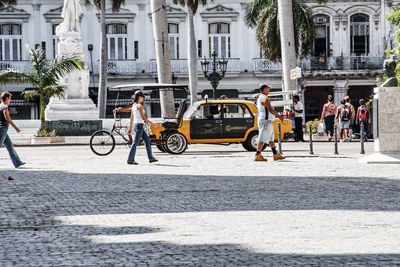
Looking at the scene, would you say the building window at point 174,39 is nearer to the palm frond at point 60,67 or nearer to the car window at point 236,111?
the palm frond at point 60,67

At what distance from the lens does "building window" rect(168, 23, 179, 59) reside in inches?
1917

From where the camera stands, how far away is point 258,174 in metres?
13.7

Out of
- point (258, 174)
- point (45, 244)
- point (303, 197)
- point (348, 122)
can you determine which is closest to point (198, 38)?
point (348, 122)

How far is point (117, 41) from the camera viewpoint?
158 ft

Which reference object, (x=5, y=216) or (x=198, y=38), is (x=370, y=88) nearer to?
(x=198, y=38)

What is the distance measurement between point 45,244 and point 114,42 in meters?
42.2

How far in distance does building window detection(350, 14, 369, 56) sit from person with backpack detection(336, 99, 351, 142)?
21879mm

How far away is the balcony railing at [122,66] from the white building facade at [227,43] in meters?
0.06

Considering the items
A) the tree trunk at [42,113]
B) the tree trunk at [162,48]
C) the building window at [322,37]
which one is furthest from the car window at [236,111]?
the building window at [322,37]

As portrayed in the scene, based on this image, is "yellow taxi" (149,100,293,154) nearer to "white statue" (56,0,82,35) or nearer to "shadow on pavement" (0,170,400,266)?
"shadow on pavement" (0,170,400,266)

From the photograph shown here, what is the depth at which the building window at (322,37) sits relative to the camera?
161ft

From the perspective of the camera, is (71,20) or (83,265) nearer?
(83,265)

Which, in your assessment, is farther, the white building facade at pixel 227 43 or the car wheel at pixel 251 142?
the white building facade at pixel 227 43

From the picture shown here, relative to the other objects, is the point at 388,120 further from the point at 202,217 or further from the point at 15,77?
the point at 15,77
